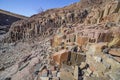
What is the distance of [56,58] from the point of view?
6.80 m

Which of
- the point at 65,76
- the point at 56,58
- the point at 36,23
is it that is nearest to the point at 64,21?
the point at 36,23

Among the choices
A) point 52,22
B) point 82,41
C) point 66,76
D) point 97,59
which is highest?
point 52,22

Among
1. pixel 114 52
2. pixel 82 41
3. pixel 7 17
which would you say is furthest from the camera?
pixel 7 17

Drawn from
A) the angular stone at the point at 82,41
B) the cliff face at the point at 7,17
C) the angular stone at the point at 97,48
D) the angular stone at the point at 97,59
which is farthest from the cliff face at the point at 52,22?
the cliff face at the point at 7,17

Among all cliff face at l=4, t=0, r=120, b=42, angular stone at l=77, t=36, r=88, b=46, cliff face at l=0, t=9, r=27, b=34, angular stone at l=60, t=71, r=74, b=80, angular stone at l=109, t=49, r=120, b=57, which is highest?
cliff face at l=0, t=9, r=27, b=34

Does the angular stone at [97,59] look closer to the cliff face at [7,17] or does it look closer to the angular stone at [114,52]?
the angular stone at [114,52]

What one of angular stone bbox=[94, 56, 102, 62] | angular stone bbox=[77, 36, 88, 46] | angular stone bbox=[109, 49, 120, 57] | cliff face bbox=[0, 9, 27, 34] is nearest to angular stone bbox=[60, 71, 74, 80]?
angular stone bbox=[94, 56, 102, 62]

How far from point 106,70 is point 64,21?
15.9m

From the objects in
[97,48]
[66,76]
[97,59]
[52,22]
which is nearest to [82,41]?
[97,48]

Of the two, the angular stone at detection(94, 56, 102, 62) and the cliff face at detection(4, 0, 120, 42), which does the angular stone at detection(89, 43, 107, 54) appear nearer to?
the angular stone at detection(94, 56, 102, 62)

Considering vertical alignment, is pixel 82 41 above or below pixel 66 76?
above

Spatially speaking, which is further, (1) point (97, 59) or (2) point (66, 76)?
(2) point (66, 76)

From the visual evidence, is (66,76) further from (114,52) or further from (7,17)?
(7,17)

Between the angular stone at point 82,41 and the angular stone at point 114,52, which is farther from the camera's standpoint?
the angular stone at point 82,41
